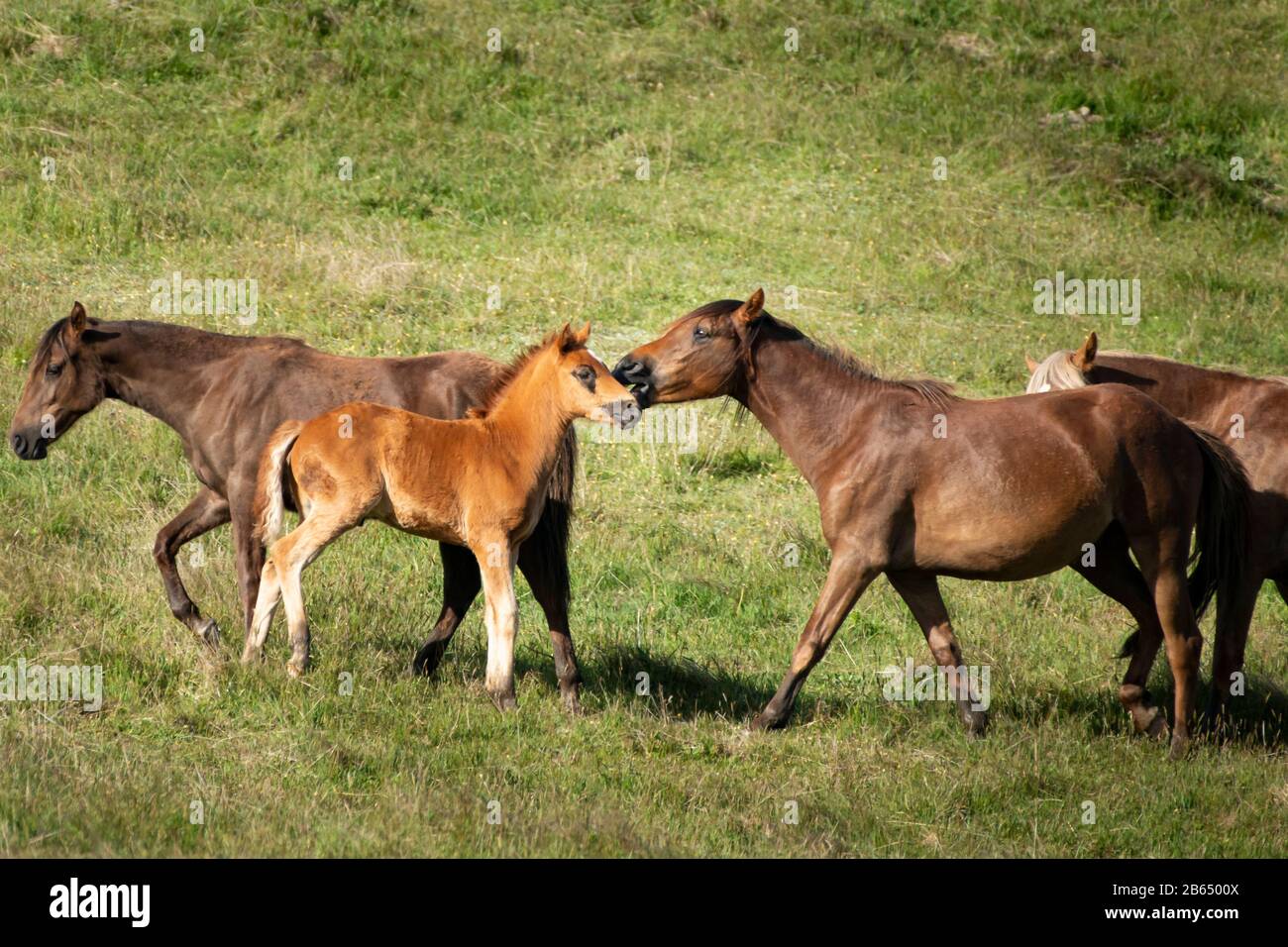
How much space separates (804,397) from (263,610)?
337 cm

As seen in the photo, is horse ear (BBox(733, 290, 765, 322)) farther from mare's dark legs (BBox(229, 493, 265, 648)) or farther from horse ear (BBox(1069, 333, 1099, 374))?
mare's dark legs (BBox(229, 493, 265, 648))

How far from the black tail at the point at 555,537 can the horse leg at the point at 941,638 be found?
198cm

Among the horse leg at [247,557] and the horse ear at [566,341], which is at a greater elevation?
the horse ear at [566,341]

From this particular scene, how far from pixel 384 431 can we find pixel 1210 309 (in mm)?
12957

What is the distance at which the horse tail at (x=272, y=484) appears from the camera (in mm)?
8117

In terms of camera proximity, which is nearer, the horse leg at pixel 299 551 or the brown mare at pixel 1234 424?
the horse leg at pixel 299 551

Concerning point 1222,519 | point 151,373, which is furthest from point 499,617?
point 1222,519

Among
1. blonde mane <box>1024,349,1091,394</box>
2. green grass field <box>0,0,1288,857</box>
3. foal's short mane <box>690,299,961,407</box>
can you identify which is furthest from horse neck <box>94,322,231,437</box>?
blonde mane <box>1024,349,1091,394</box>

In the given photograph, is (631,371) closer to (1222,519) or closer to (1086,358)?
(1086,358)

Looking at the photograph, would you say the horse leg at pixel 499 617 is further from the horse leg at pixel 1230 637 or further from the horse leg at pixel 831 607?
the horse leg at pixel 1230 637

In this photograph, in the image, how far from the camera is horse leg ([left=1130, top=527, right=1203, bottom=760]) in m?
8.70

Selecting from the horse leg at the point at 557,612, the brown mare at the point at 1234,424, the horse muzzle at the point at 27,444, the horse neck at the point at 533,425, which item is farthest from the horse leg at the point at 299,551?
the brown mare at the point at 1234,424

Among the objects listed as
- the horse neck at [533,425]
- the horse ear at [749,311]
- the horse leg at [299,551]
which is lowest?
the horse leg at [299,551]

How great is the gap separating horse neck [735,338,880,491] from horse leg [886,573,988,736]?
0.87m
